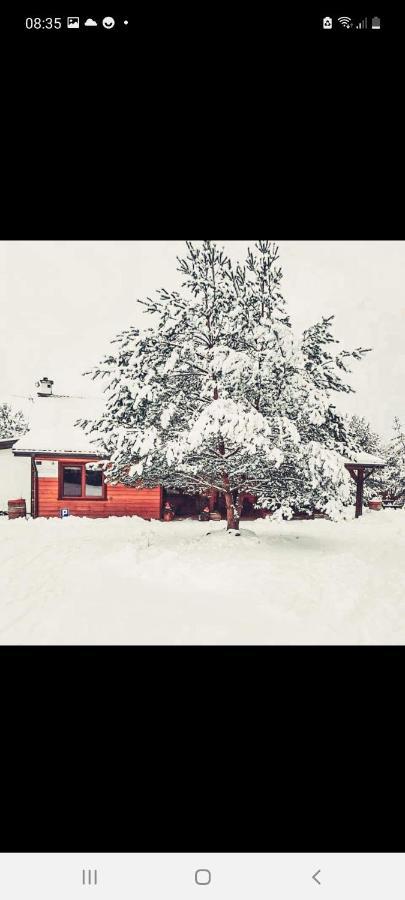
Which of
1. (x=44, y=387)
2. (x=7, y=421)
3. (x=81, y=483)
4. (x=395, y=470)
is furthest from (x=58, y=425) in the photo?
(x=395, y=470)

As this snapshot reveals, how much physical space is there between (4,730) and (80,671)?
46 cm

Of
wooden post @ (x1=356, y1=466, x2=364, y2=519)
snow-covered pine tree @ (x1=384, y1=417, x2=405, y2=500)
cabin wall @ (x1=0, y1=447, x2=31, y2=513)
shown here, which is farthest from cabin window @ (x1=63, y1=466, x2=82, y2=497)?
snow-covered pine tree @ (x1=384, y1=417, x2=405, y2=500)

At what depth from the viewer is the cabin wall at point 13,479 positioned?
29.9 feet

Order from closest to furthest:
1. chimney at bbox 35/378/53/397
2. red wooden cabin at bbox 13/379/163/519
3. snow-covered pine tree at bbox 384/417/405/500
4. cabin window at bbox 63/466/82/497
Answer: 1. red wooden cabin at bbox 13/379/163/519
2. cabin window at bbox 63/466/82/497
3. chimney at bbox 35/378/53/397
4. snow-covered pine tree at bbox 384/417/405/500

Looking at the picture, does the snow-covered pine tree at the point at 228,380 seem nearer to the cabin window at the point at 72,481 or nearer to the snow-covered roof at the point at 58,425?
the snow-covered roof at the point at 58,425

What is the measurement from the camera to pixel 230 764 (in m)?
1.83

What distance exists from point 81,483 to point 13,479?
2183mm

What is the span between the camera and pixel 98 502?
8.57 metres

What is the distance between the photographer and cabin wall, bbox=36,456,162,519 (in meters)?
8.45

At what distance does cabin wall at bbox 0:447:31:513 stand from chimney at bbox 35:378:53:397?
6.31 feet

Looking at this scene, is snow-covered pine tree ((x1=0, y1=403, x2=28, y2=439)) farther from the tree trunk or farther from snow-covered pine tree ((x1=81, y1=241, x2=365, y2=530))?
the tree trunk
